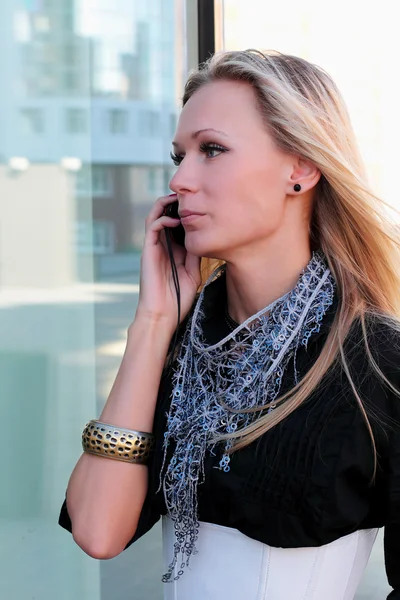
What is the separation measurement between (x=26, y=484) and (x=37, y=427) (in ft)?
0.57

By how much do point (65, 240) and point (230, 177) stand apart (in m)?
0.99

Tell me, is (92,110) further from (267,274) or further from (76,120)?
(267,274)

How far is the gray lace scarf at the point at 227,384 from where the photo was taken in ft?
4.90

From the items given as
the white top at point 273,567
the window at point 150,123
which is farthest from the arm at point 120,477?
the window at point 150,123

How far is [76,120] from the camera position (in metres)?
2.38

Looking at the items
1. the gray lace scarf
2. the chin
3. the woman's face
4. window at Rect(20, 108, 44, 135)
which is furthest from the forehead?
window at Rect(20, 108, 44, 135)

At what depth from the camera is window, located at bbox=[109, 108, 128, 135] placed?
2.50m

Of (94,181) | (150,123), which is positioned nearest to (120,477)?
(94,181)

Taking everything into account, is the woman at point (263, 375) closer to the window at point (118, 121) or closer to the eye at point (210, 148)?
the eye at point (210, 148)

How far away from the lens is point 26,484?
2.31 metres

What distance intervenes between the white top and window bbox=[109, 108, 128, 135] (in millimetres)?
1448

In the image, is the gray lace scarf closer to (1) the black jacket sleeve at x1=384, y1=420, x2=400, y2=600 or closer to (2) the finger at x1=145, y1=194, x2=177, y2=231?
(1) the black jacket sleeve at x1=384, y1=420, x2=400, y2=600

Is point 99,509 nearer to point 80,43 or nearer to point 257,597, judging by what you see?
point 257,597

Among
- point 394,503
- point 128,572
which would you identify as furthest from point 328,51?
point 128,572
